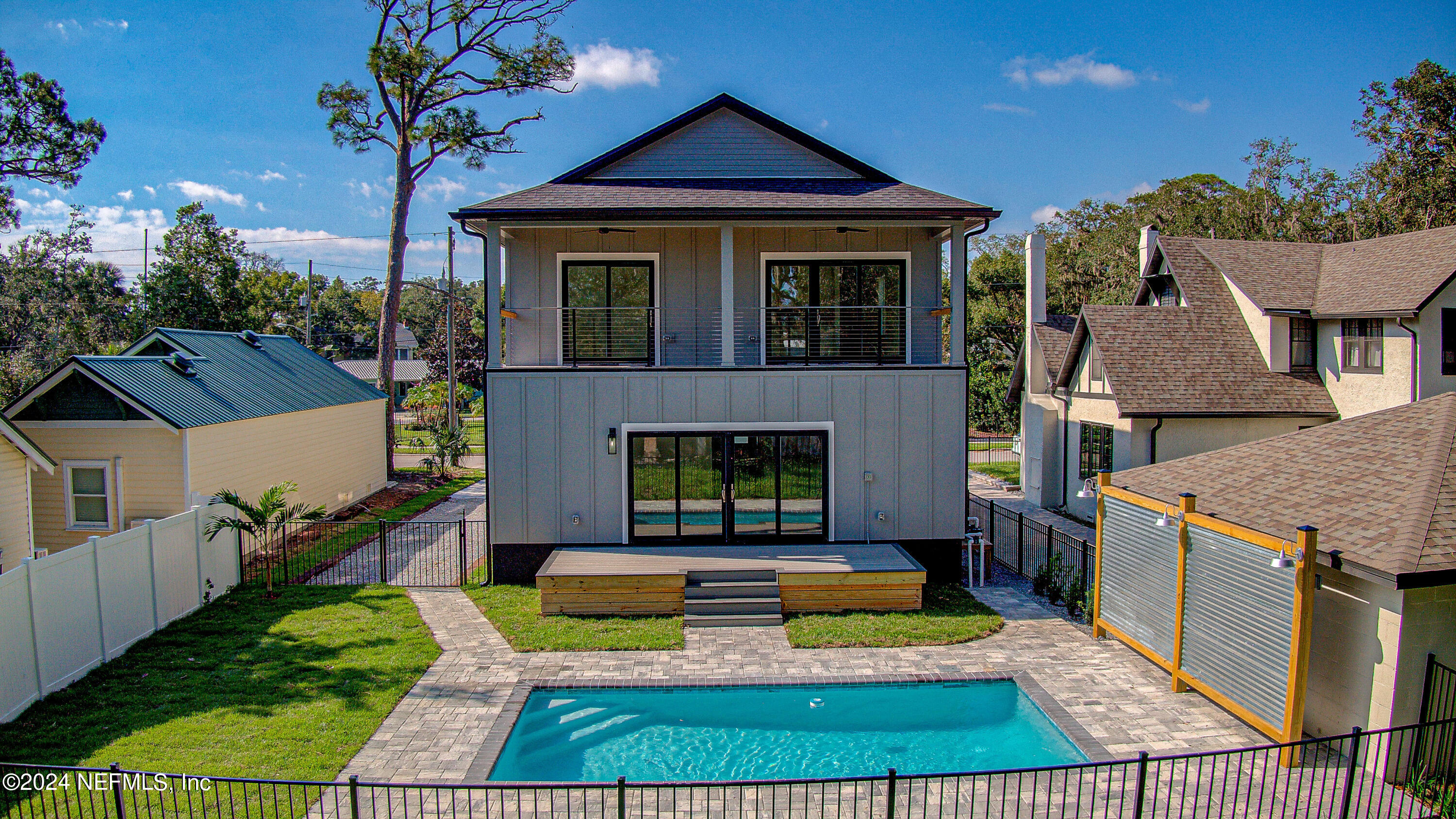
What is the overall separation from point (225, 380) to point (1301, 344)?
25125 millimetres

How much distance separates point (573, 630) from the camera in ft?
33.2

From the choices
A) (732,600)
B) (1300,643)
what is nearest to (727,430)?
(732,600)

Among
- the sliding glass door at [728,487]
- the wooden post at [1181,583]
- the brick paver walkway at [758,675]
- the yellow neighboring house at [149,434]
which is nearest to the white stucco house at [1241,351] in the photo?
the brick paver walkway at [758,675]

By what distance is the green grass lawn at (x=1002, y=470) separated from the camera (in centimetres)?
2389

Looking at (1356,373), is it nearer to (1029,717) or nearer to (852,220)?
(852,220)

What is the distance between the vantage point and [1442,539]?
19.7 ft

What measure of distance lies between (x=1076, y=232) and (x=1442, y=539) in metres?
44.8

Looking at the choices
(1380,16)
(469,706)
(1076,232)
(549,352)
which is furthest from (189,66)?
(1076,232)

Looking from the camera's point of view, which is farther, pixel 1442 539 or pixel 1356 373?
pixel 1356 373

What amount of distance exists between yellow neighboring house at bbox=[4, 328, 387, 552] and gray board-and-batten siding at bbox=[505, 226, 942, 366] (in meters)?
6.40

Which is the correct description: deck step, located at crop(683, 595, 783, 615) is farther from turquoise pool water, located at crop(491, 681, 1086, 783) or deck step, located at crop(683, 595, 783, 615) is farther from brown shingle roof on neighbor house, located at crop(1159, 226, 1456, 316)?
brown shingle roof on neighbor house, located at crop(1159, 226, 1456, 316)

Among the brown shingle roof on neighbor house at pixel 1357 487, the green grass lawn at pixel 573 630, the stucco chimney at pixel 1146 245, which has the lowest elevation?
the green grass lawn at pixel 573 630

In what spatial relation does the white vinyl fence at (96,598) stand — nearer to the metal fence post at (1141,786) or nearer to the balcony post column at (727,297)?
the balcony post column at (727,297)

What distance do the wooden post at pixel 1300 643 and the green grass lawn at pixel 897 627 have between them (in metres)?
3.79
